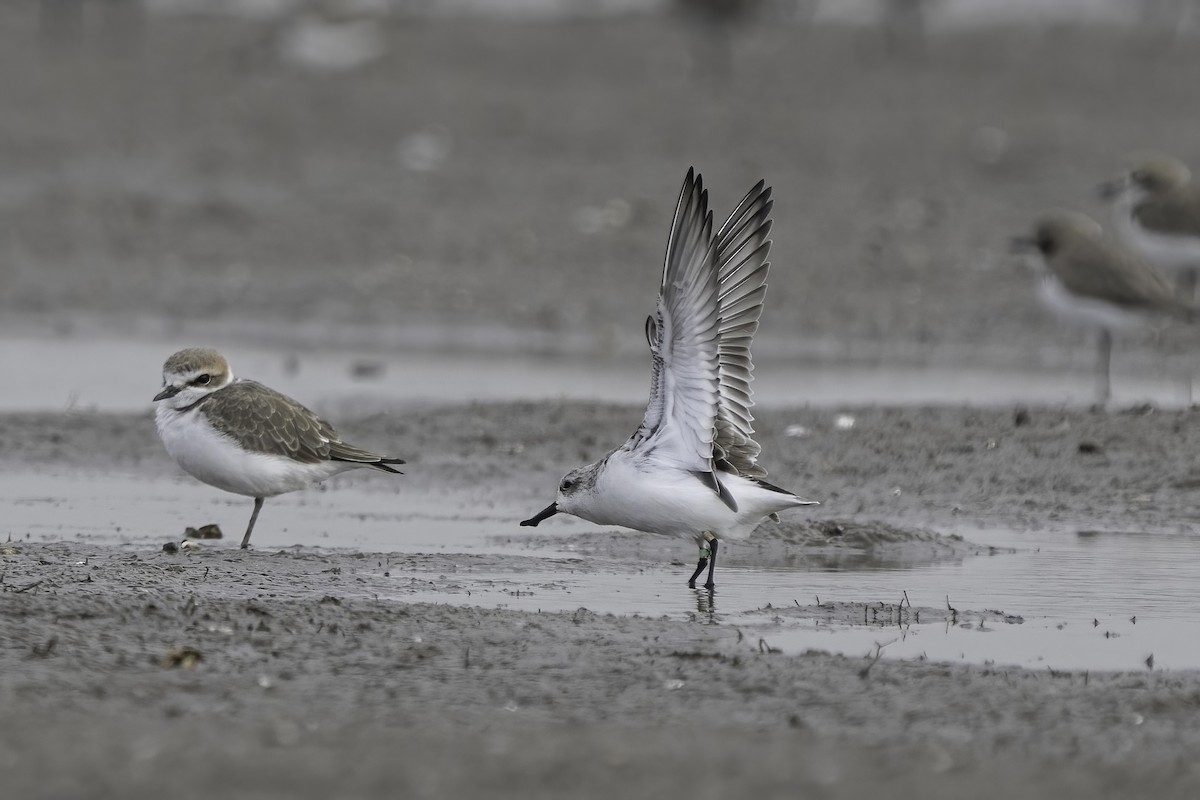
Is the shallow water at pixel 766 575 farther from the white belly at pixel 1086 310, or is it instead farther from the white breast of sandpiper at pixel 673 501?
the white belly at pixel 1086 310

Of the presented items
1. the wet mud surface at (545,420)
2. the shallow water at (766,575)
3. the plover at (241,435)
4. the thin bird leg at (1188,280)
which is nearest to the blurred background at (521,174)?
the wet mud surface at (545,420)

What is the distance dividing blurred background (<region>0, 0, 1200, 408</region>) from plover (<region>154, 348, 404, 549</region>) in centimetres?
431

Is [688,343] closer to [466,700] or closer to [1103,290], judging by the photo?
[466,700]

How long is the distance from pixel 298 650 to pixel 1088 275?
31.8 ft

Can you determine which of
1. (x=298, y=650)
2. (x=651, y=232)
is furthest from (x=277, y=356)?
(x=298, y=650)

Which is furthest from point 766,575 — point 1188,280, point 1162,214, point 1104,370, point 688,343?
point 1188,280

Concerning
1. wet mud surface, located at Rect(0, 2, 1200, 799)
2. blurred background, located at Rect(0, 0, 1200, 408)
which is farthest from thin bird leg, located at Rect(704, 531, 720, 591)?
blurred background, located at Rect(0, 0, 1200, 408)

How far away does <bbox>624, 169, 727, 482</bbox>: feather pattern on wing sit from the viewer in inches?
337

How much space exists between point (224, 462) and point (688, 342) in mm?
2738

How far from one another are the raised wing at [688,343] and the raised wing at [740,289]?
0.59ft

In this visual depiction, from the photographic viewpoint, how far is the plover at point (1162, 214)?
17.6 meters

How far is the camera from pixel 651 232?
2130 cm

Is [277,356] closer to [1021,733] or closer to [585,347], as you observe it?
[585,347]

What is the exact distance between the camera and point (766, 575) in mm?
9539
